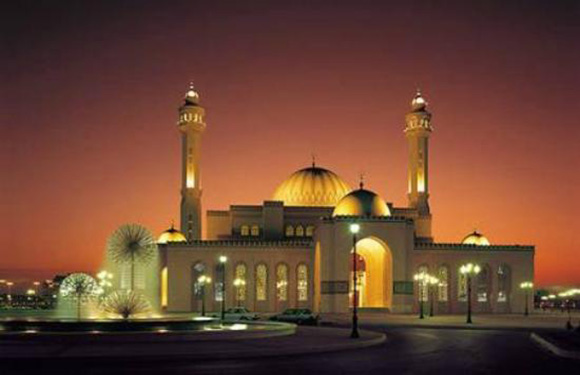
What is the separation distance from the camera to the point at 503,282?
7275cm

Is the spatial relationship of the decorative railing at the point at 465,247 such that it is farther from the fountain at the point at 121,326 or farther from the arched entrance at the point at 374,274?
the fountain at the point at 121,326

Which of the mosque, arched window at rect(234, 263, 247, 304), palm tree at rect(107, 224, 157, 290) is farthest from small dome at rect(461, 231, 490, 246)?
palm tree at rect(107, 224, 157, 290)

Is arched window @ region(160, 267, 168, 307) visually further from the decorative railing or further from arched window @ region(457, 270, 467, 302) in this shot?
arched window @ region(457, 270, 467, 302)

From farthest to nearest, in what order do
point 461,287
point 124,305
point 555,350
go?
1. point 461,287
2. point 124,305
3. point 555,350

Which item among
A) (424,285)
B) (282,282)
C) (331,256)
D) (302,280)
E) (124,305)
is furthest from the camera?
(302,280)

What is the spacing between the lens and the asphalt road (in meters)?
19.6

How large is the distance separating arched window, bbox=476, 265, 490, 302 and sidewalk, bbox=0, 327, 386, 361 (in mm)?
44525

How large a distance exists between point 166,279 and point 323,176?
18.7 meters

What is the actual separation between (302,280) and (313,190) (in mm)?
11867

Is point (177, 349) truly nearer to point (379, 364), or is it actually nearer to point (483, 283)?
point (379, 364)

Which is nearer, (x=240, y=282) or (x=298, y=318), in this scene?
(x=298, y=318)

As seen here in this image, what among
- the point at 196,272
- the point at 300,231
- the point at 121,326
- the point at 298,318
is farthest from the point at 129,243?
the point at 300,231

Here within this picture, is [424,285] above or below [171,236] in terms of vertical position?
below

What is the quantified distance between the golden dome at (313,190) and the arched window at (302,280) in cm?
1002
